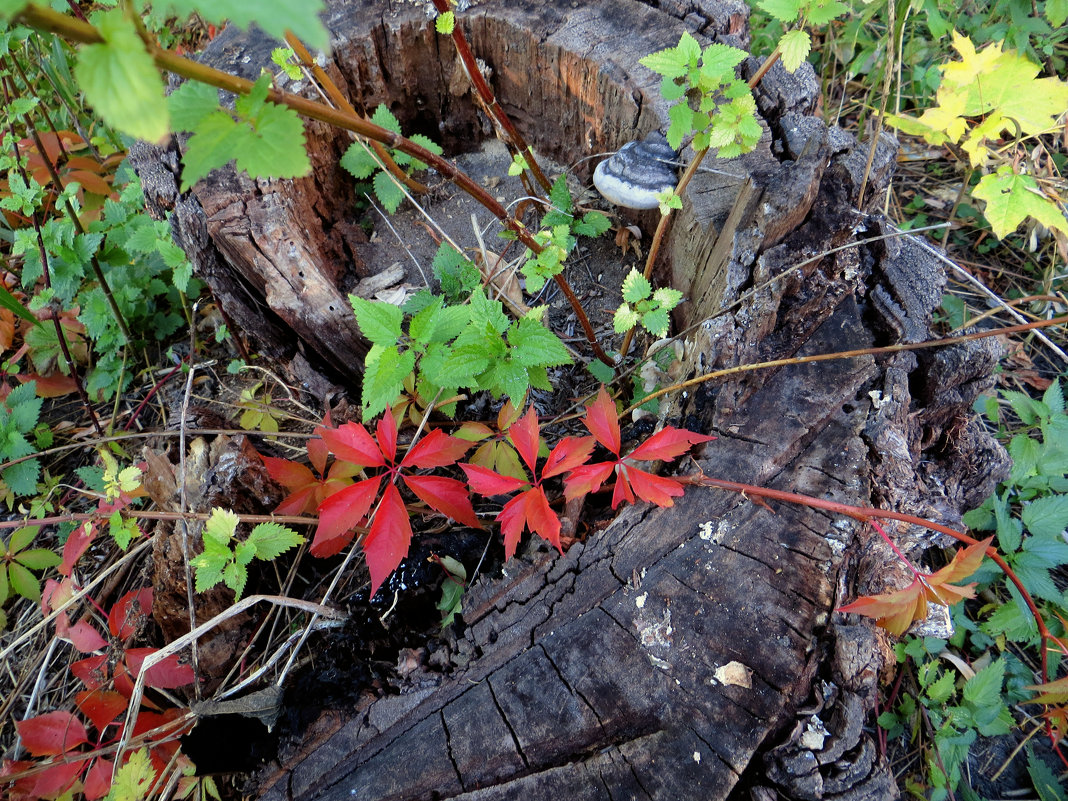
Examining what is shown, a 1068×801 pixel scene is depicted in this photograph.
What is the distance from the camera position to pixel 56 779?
1.94 m

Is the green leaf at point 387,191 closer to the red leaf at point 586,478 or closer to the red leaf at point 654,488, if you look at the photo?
the red leaf at point 586,478

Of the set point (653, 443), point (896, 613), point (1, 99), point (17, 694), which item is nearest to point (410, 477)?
point (653, 443)

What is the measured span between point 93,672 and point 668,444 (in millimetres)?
2110

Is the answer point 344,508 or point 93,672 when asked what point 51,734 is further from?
point 344,508

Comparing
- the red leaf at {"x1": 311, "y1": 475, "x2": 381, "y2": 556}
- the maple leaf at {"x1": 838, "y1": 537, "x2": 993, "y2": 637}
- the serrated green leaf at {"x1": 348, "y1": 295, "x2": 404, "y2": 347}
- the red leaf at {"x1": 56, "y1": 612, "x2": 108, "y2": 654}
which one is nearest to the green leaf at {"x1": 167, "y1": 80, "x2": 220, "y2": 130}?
the serrated green leaf at {"x1": 348, "y1": 295, "x2": 404, "y2": 347}

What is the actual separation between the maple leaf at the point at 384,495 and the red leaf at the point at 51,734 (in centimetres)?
104

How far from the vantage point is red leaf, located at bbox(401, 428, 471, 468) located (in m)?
1.82

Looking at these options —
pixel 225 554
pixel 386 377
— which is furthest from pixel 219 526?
pixel 386 377

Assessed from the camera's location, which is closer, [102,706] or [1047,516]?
[102,706]

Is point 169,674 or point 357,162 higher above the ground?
point 357,162

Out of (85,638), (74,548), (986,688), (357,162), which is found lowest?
(986,688)

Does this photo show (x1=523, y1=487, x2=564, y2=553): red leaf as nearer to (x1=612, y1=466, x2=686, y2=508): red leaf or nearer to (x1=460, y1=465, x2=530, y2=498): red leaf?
(x1=460, y1=465, x2=530, y2=498): red leaf

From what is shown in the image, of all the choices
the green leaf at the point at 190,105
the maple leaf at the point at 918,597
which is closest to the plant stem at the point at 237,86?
the green leaf at the point at 190,105

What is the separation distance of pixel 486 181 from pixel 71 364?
7.21 feet
